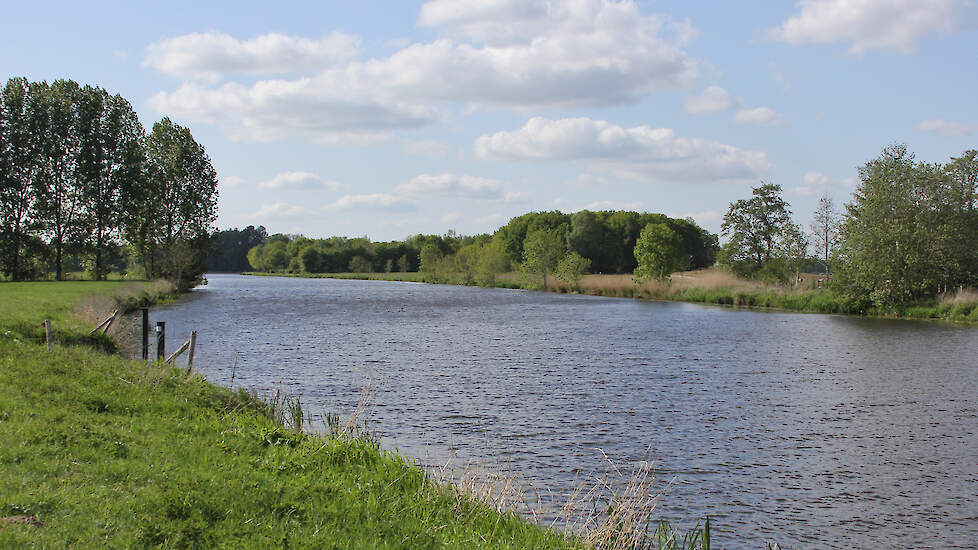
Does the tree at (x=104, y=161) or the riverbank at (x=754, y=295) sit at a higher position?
the tree at (x=104, y=161)

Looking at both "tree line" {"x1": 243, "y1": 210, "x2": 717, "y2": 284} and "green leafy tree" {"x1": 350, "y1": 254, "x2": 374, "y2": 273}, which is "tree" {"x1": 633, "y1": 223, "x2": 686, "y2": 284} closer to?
"tree line" {"x1": 243, "y1": 210, "x2": 717, "y2": 284}

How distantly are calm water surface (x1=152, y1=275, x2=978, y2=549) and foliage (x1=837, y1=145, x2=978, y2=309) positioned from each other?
208 inches

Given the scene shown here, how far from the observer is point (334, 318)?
133ft

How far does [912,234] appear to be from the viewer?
128 ft

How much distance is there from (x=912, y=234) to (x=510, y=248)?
3415 inches

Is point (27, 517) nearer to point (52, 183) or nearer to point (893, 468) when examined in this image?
point (893, 468)

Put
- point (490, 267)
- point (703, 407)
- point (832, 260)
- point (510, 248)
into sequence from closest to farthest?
point (703, 407)
point (832, 260)
point (490, 267)
point (510, 248)

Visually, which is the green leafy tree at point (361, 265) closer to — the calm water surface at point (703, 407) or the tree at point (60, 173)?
the tree at point (60, 173)

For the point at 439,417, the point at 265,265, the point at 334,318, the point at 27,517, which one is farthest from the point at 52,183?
the point at 265,265

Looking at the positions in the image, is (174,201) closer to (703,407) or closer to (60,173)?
(60,173)

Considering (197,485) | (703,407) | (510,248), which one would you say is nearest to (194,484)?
(197,485)

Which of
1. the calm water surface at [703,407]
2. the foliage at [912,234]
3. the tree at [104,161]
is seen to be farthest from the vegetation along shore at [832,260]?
the tree at [104,161]

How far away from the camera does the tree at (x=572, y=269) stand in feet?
251

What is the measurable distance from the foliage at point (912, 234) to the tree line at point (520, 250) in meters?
26.1
